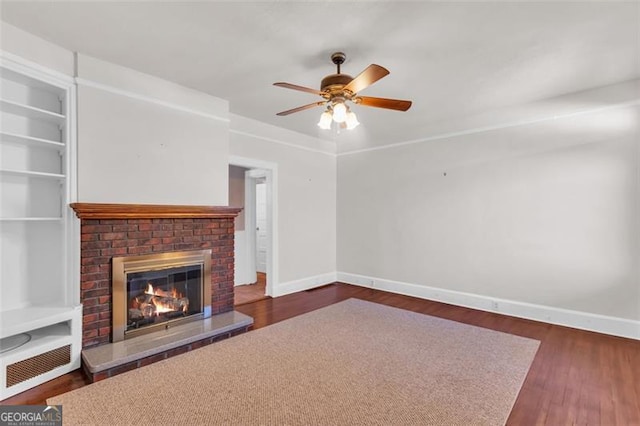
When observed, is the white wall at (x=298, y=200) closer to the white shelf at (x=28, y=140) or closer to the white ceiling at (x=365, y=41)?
the white ceiling at (x=365, y=41)

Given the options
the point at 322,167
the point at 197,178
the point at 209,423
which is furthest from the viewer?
the point at 322,167

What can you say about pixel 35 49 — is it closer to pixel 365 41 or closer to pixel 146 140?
pixel 146 140

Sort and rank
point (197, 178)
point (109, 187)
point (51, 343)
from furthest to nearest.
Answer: point (197, 178), point (109, 187), point (51, 343)

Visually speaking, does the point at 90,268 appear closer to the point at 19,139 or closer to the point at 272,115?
the point at 19,139

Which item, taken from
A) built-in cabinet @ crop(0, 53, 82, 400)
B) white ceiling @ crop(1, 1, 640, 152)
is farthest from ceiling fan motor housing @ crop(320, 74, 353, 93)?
built-in cabinet @ crop(0, 53, 82, 400)

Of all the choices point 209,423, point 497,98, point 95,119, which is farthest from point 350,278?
point 95,119

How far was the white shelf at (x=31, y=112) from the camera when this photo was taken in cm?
244

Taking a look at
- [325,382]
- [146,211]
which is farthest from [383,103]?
[146,211]

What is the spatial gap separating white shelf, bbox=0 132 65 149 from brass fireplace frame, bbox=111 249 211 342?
3.55 ft

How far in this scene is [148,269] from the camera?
313 cm

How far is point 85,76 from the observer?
110 inches

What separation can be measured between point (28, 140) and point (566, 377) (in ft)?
15.6

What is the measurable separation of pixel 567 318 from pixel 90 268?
16.6 ft

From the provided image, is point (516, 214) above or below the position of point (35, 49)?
below
